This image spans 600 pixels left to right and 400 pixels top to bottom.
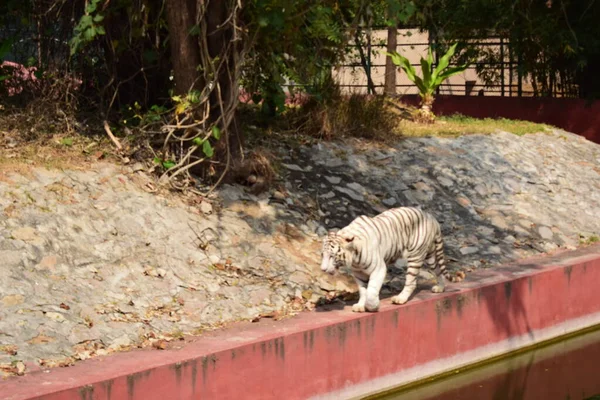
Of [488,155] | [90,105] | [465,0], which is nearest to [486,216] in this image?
→ [488,155]

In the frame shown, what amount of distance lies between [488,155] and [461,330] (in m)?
4.66

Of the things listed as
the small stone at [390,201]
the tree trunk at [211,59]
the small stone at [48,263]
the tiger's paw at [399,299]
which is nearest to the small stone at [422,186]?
the small stone at [390,201]

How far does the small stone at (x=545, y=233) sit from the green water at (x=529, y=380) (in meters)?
1.58

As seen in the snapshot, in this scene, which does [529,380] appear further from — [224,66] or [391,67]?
[391,67]

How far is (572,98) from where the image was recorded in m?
16.9

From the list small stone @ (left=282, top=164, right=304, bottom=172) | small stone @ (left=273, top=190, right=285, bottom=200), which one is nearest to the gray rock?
small stone @ (left=282, top=164, right=304, bottom=172)

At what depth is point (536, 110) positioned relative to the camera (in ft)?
55.8

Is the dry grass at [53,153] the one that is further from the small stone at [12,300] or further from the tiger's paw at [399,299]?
the tiger's paw at [399,299]

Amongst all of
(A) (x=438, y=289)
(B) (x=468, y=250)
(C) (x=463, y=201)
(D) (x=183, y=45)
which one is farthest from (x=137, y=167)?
(C) (x=463, y=201)

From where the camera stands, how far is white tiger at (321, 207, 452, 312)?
8094 millimetres

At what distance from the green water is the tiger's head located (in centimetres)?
119

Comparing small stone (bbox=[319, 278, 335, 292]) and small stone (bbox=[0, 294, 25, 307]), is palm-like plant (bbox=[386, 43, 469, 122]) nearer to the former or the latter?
small stone (bbox=[319, 278, 335, 292])

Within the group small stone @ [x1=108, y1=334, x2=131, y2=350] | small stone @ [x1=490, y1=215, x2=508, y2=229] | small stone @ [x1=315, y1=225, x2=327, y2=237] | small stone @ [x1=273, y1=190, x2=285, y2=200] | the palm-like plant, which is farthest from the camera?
the palm-like plant

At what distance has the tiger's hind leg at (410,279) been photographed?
8688mm
